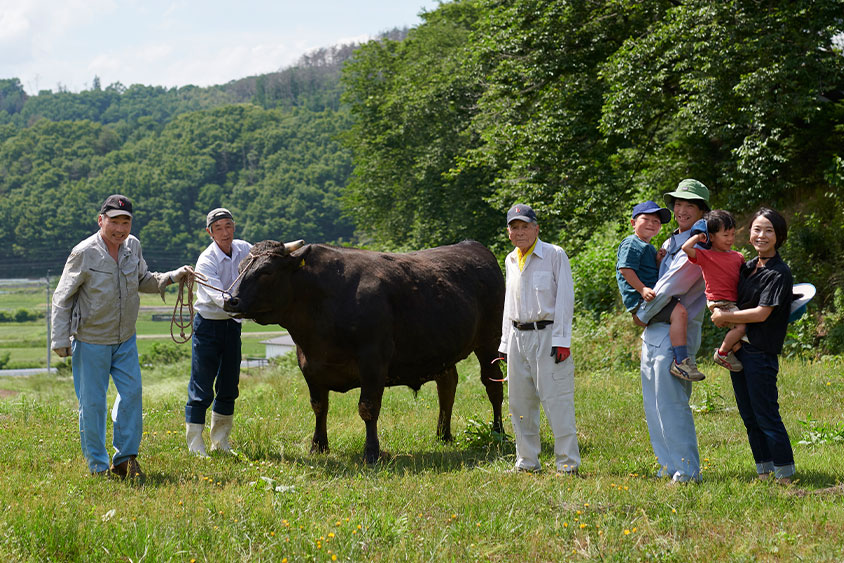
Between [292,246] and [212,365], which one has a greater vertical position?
[292,246]

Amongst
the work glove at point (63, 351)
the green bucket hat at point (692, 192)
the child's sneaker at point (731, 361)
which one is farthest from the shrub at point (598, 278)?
the work glove at point (63, 351)

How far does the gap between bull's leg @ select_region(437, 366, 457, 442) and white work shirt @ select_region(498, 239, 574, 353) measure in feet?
7.95

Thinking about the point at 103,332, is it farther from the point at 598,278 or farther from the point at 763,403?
the point at 598,278

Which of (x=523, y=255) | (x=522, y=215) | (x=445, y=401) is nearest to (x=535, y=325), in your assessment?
(x=523, y=255)

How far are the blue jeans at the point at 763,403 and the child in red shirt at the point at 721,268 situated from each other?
113 millimetres

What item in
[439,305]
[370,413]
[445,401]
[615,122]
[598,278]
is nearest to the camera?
[370,413]

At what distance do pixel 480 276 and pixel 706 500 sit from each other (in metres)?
4.50

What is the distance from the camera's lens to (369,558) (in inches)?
208

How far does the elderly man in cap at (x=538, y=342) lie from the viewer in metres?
7.33

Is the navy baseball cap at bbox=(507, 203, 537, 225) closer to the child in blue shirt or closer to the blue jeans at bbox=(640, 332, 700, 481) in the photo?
the child in blue shirt

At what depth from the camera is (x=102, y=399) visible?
24.6ft

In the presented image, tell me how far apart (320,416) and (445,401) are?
160 centimetres

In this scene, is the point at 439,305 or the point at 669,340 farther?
the point at 439,305

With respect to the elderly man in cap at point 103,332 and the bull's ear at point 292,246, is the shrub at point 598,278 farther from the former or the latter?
the elderly man in cap at point 103,332
